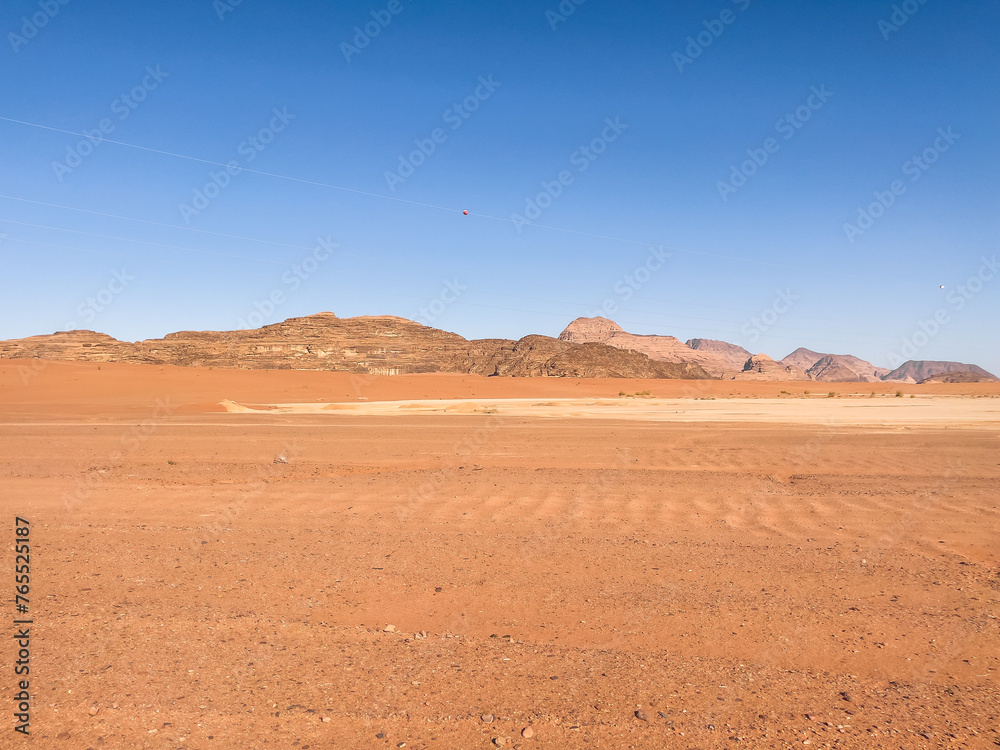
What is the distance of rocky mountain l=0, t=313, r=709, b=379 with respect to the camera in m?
92.9

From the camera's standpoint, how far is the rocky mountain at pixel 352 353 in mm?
92875

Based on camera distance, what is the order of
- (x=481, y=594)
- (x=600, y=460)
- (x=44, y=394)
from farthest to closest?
(x=44, y=394), (x=600, y=460), (x=481, y=594)

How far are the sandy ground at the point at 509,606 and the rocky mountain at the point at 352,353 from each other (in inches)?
3144

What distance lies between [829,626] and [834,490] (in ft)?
21.2

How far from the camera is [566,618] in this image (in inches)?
209

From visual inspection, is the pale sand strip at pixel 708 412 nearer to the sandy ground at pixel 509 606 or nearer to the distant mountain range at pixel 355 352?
the sandy ground at pixel 509 606

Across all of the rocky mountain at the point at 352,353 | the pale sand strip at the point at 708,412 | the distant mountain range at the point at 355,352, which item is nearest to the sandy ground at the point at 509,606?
the pale sand strip at the point at 708,412

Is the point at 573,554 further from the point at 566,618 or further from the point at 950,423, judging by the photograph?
the point at 950,423

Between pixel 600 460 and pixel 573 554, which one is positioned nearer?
pixel 573 554

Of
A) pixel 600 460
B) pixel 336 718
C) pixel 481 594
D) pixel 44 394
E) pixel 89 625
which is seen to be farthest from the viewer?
pixel 44 394

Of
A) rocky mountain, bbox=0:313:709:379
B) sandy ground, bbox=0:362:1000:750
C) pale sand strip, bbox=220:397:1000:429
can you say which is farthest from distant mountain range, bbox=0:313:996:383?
sandy ground, bbox=0:362:1000:750

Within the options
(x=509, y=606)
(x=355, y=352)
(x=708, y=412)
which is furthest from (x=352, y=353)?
(x=509, y=606)

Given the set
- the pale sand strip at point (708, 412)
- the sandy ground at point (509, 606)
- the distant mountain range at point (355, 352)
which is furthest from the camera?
the distant mountain range at point (355, 352)

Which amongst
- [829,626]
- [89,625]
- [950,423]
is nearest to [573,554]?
[829,626]
